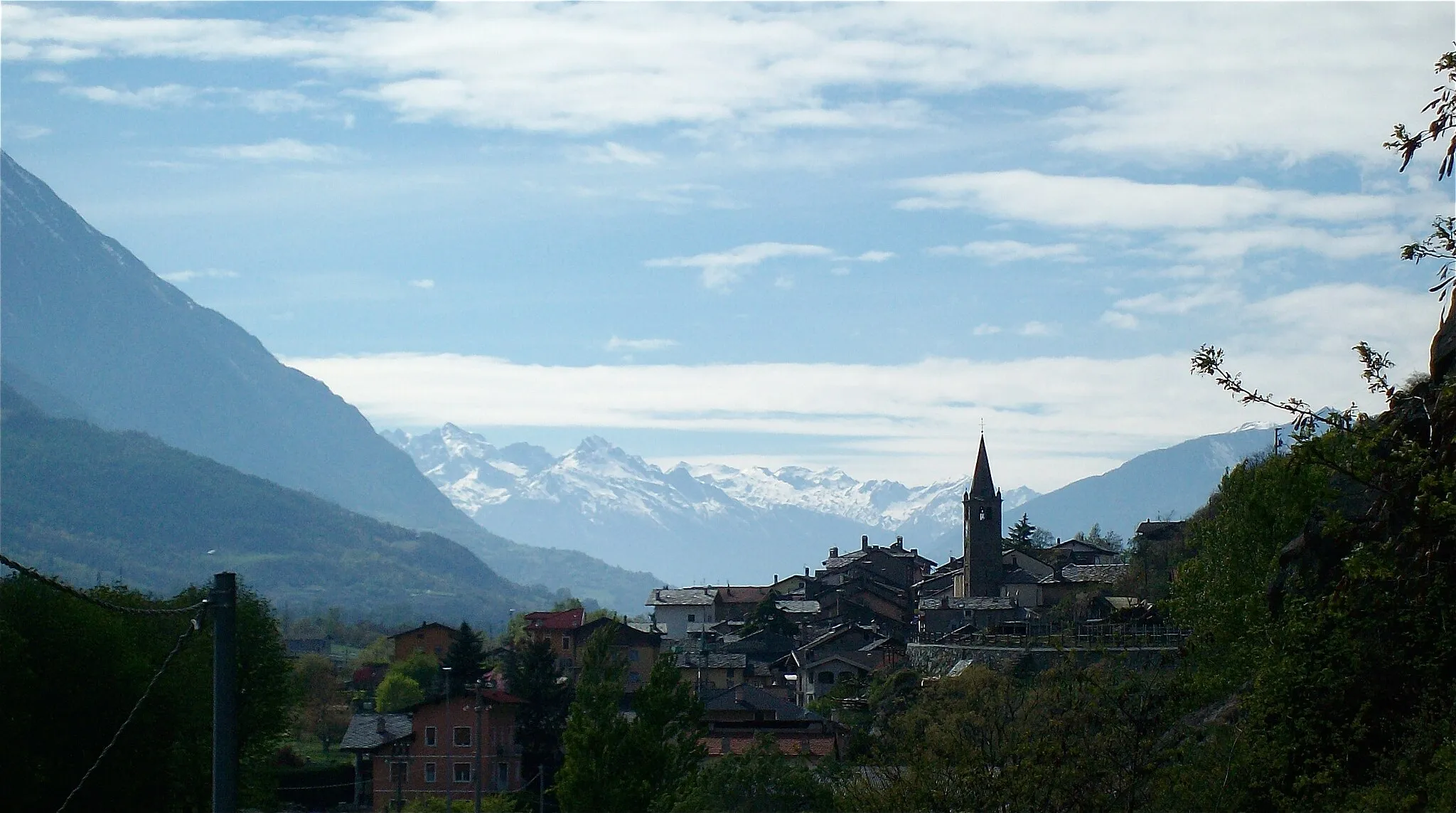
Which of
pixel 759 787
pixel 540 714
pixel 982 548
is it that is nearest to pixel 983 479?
pixel 982 548

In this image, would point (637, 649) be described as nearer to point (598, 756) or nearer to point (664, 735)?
point (664, 735)

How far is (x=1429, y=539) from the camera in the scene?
1027 cm

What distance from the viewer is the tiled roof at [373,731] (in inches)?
2365

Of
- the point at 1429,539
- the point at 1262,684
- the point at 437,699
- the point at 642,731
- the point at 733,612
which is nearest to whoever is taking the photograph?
the point at 1429,539

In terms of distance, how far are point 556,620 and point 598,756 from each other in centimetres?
7190

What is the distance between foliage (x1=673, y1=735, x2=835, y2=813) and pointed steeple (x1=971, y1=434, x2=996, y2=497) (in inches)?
2930

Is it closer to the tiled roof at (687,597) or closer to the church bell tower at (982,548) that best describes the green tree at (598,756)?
the church bell tower at (982,548)

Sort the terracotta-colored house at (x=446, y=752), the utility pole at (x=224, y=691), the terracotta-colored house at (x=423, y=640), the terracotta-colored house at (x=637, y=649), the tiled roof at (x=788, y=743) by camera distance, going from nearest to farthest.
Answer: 1. the utility pole at (x=224, y=691)
2. the tiled roof at (x=788, y=743)
3. the terracotta-colored house at (x=446, y=752)
4. the terracotta-colored house at (x=637, y=649)
5. the terracotta-colored house at (x=423, y=640)

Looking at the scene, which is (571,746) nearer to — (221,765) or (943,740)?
(943,740)

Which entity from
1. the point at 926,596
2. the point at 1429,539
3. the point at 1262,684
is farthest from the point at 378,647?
the point at 1429,539

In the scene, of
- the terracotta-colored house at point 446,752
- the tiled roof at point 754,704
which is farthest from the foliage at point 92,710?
the tiled roof at point 754,704

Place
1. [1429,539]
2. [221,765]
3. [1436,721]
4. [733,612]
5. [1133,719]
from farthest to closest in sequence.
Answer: [733,612]
[1436,721]
[1133,719]
[221,765]
[1429,539]

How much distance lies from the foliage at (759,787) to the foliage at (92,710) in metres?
13.7

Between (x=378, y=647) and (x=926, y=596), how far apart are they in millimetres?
53061
